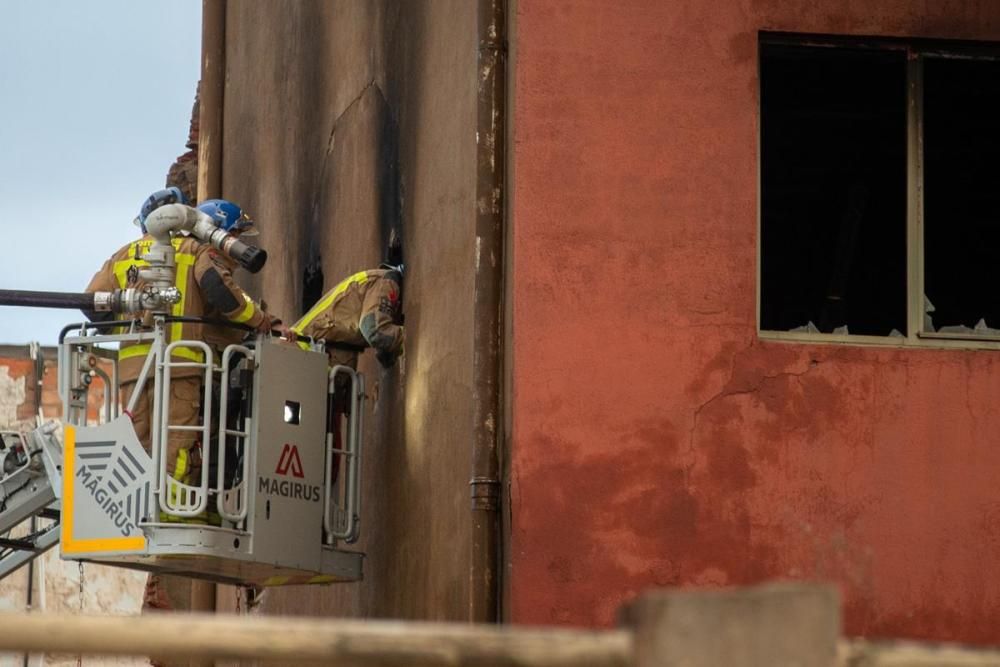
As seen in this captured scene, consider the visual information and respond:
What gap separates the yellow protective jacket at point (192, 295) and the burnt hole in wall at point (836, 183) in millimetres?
2779

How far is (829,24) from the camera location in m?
10.9

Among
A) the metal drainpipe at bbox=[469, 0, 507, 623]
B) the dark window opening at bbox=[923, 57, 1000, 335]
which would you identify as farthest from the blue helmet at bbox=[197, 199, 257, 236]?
the dark window opening at bbox=[923, 57, 1000, 335]

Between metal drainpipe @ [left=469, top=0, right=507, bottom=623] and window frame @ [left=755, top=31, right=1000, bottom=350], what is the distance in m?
1.23

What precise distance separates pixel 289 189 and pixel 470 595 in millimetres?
6381

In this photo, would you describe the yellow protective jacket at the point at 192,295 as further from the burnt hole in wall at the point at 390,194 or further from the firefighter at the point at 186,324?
the burnt hole in wall at the point at 390,194

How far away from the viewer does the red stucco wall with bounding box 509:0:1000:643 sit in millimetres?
10430

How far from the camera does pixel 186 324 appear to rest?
12266 mm

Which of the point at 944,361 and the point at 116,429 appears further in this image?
the point at 116,429

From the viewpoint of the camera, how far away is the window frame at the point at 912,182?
10.8 m

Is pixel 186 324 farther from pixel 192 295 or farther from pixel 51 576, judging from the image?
pixel 51 576

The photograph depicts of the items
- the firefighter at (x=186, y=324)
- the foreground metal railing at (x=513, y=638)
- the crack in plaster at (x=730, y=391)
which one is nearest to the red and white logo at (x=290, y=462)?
the firefighter at (x=186, y=324)

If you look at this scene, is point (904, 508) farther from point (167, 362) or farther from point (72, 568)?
point (72, 568)

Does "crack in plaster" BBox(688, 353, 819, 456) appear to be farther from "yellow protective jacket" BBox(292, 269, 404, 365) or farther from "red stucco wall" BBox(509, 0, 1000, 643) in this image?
"yellow protective jacket" BBox(292, 269, 404, 365)

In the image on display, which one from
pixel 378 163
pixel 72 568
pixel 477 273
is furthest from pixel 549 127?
pixel 72 568
